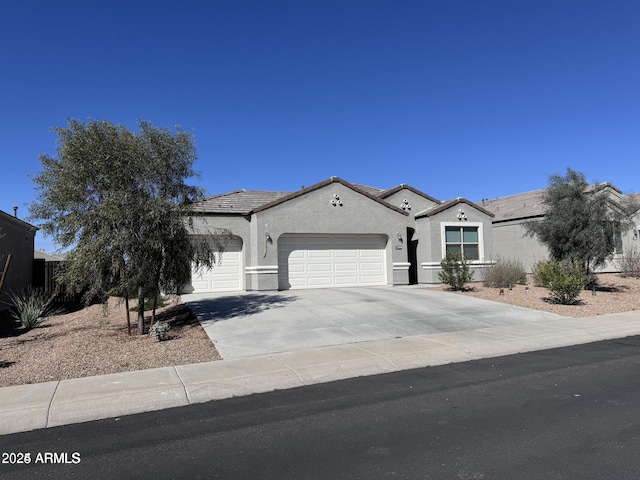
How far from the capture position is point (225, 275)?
19000mm

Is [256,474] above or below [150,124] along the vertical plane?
below

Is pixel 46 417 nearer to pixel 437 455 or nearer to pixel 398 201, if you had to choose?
pixel 437 455

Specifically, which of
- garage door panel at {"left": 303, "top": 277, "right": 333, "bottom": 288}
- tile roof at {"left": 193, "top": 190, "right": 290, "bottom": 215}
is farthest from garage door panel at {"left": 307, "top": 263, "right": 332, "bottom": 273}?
tile roof at {"left": 193, "top": 190, "right": 290, "bottom": 215}

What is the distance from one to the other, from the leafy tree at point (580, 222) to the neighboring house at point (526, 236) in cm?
472

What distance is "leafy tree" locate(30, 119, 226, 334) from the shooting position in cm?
966

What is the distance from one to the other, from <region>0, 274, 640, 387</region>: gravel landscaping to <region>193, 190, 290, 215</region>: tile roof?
5.13m

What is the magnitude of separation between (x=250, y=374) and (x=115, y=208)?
4677mm

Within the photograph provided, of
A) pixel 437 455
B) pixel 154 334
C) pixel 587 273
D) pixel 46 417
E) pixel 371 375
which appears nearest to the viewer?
pixel 437 455

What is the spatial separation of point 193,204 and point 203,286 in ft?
26.3

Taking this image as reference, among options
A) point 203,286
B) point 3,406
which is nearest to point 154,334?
point 3,406

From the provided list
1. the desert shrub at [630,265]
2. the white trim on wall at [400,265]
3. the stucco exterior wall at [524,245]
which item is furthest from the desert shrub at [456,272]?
the desert shrub at [630,265]

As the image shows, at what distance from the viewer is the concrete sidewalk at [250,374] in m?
5.97

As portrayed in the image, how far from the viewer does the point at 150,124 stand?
10.5 m

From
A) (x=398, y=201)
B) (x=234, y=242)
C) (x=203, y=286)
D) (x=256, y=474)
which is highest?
(x=398, y=201)
